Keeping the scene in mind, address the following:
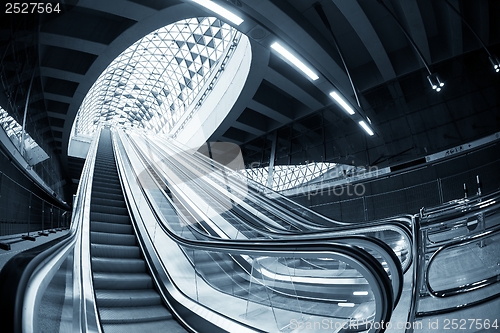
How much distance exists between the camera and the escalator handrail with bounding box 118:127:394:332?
1525mm

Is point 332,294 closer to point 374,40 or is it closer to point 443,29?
point 374,40

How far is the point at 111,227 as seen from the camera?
5.66 m

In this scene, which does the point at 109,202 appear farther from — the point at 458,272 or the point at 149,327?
the point at 458,272

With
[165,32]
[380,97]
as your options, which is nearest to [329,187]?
[380,97]

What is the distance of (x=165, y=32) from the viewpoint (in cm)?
2188

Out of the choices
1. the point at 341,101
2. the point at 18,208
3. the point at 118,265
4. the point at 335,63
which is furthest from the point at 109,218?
the point at 335,63

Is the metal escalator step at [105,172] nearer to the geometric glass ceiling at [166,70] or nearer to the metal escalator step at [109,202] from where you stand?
the metal escalator step at [109,202]

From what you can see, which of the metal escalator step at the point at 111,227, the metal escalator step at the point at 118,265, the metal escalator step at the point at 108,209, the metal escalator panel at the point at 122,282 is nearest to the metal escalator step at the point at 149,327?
the metal escalator panel at the point at 122,282

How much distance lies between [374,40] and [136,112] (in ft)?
130

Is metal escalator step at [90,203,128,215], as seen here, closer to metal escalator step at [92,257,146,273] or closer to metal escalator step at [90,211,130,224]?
metal escalator step at [90,211,130,224]

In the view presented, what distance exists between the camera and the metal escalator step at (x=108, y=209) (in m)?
6.29

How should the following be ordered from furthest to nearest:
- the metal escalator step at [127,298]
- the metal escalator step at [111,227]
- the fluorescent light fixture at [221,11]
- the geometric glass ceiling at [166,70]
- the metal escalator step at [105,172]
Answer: the geometric glass ceiling at [166,70] → the metal escalator step at [105,172] → the metal escalator step at [111,227] → the fluorescent light fixture at [221,11] → the metal escalator step at [127,298]

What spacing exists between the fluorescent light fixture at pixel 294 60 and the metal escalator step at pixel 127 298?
5565mm

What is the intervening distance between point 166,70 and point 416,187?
23.3 m
